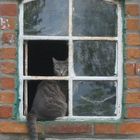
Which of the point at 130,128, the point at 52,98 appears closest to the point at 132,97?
the point at 130,128

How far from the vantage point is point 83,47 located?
218 inches

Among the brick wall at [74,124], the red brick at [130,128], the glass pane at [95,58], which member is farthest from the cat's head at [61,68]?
the red brick at [130,128]

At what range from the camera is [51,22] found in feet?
18.1

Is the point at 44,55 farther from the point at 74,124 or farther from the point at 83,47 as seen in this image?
the point at 74,124

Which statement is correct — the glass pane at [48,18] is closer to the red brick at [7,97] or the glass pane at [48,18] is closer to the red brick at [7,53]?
the red brick at [7,53]

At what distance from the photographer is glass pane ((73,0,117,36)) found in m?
5.51

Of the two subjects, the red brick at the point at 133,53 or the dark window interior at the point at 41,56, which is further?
the dark window interior at the point at 41,56

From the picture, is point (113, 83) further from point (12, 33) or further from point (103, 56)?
point (12, 33)

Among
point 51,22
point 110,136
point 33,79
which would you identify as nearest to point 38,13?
point 51,22

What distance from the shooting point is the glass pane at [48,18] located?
550cm

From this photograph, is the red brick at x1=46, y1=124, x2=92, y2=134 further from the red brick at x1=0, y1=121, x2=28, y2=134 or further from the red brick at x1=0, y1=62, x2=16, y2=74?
the red brick at x1=0, y1=62, x2=16, y2=74

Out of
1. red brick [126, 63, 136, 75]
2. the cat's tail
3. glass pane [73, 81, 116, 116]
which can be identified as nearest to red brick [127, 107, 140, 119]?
glass pane [73, 81, 116, 116]

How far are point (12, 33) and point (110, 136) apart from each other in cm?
103

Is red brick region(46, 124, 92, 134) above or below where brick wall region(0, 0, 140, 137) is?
below
